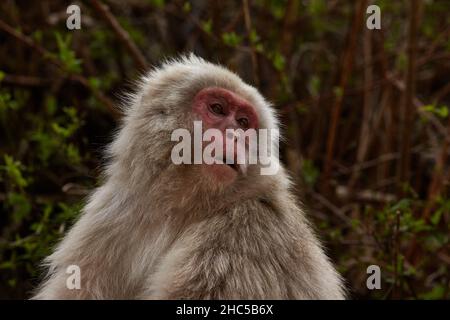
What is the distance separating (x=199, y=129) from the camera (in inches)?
138

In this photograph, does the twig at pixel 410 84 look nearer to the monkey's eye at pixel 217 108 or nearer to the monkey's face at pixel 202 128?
the monkey's face at pixel 202 128

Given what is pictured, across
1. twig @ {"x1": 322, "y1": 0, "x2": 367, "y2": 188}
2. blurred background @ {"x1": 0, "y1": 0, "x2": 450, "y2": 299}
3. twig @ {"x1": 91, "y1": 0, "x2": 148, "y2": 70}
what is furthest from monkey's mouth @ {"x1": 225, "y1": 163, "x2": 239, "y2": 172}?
twig @ {"x1": 322, "y1": 0, "x2": 367, "y2": 188}

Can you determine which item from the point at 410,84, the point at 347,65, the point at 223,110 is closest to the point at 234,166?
the point at 223,110

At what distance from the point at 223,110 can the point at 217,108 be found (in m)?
0.04

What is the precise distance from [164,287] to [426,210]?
269 cm

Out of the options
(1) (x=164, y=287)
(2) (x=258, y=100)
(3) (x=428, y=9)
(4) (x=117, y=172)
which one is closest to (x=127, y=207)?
(4) (x=117, y=172)

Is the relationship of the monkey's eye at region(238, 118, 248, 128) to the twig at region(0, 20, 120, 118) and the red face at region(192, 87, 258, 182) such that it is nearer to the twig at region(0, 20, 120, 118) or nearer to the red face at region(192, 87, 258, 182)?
the red face at region(192, 87, 258, 182)

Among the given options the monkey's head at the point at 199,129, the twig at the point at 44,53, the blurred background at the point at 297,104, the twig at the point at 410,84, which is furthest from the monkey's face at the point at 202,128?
the twig at the point at 410,84

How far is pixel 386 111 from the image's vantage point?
6.59 m

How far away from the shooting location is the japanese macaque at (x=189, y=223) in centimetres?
319

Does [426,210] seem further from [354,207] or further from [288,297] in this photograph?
[288,297]

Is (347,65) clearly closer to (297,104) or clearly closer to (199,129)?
(297,104)

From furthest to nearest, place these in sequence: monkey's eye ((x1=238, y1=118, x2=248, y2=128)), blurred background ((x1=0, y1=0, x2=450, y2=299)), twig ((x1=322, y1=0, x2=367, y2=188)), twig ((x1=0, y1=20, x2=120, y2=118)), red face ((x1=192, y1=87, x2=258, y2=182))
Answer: twig ((x1=322, y1=0, x2=367, y2=188)), twig ((x1=0, y1=20, x2=120, y2=118)), blurred background ((x1=0, y1=0, x2=450, y2=299)), monkey's eye ((x1=238, y1=118, x2=248, y2=128)), red face ((x1=192, y1=87, x2=258, y2=182))

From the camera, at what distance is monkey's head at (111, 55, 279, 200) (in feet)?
11.1
